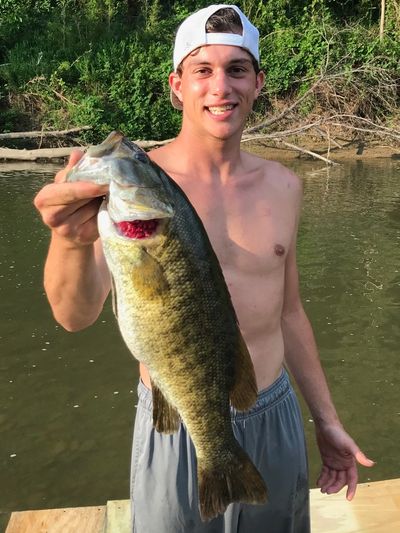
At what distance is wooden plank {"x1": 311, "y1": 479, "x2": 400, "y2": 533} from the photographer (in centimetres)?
320

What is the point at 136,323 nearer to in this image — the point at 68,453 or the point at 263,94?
the point at 68,453

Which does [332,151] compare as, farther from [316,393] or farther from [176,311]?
[176,311]


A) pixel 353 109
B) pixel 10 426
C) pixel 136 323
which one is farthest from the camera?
pixel 353 109

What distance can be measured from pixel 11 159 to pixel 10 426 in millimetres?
13241

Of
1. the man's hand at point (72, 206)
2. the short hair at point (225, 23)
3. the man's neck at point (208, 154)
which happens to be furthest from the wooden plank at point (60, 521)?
the short hair at point (225, 23)

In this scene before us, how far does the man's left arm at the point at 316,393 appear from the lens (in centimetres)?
266

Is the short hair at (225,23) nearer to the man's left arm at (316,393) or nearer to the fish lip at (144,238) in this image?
the man's left arm at (316,393)

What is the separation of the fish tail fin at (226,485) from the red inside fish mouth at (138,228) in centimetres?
84

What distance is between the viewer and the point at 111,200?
1615mm

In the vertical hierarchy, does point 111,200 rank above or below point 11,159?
above

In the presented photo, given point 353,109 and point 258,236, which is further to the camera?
point 353,109

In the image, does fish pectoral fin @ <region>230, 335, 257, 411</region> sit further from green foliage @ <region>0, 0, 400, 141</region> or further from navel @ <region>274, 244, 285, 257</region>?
green foliage @ <region>0, 0, 400, 141</region>

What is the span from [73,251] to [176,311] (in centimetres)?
36

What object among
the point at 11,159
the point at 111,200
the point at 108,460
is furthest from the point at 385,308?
the point at 11,159
